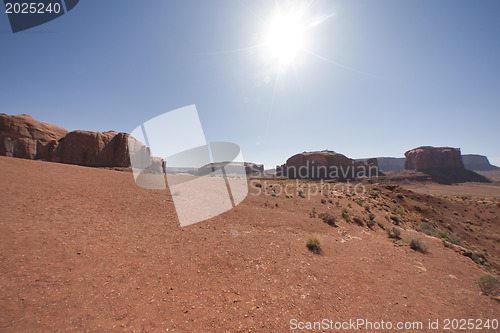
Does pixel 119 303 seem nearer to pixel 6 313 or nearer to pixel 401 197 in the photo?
pixel 6 313

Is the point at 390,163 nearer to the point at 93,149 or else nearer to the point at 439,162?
the point at 439,162

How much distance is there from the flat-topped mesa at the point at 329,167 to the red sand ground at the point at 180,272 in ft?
264

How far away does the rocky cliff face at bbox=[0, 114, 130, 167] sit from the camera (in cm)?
3091

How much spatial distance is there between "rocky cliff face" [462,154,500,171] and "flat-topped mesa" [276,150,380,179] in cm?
15796

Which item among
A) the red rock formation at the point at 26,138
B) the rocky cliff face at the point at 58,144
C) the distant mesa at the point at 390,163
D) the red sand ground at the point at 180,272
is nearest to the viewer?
the red sand ground at the point at 180,272

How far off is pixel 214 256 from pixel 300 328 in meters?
3.59

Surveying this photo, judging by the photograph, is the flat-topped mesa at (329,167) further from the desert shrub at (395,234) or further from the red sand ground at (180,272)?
the red sand ground at (180,272)

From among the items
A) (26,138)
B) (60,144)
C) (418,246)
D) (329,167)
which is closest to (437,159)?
(329,167)

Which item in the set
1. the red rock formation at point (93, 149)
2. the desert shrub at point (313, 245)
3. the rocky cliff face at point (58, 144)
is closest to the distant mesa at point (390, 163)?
the red rock formation at point (93, 149)

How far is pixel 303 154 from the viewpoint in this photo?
100 meters

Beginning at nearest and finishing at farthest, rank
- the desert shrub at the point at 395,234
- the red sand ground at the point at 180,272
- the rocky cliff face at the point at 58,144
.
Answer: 1. the red sand ground at the point at 180,272
2. the desert shrub at the point at 395,234
3. the rocky cliff face at the point at 58,144

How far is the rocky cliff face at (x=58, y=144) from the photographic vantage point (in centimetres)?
3091

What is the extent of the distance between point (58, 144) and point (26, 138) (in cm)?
489

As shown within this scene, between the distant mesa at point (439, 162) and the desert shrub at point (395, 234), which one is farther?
the distant mesa at point (439, 162)
